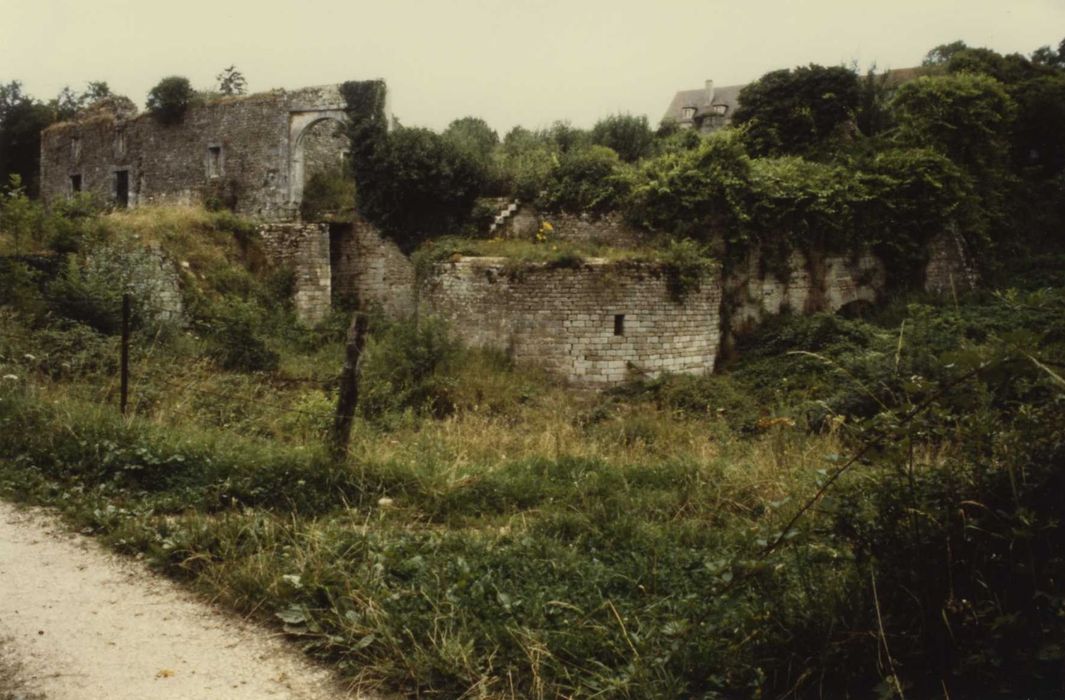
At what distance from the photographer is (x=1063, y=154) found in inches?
690

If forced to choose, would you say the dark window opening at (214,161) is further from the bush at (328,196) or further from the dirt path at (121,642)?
the dirt path at (121,642)

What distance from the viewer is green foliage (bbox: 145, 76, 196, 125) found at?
21.9 meters

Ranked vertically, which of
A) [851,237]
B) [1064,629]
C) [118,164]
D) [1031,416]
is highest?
[118,164]

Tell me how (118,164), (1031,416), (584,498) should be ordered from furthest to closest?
(118,164) < (584,498) < (1031,416)

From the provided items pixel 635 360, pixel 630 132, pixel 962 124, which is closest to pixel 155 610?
pixel 635 360

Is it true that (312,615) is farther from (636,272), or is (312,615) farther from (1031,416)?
(636,272)

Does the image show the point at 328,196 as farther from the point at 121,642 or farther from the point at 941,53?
the point at 941,53

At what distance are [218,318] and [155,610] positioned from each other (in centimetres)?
960

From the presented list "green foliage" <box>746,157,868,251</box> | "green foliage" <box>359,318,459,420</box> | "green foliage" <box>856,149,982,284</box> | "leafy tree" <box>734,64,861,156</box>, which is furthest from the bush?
"green foliage" <box>856,149,982,284</box>

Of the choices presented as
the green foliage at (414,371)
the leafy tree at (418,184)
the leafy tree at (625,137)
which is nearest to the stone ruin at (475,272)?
the leafy tree at (418,184)

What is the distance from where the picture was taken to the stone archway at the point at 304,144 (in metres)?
20.1

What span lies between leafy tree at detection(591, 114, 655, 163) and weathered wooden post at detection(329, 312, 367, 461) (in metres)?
15.6

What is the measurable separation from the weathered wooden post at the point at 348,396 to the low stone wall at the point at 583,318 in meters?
7.33

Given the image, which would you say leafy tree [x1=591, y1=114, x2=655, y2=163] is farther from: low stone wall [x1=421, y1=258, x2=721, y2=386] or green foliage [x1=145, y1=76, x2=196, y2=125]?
green foliage [x1=145, y1=76, x2=196, y2=125]
